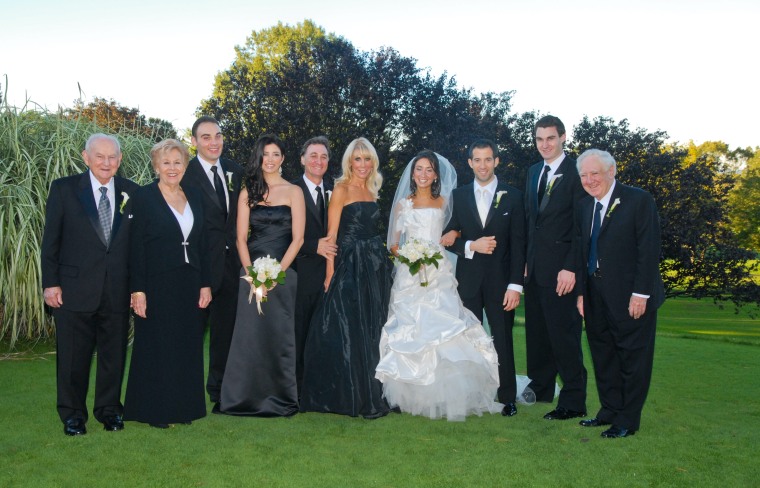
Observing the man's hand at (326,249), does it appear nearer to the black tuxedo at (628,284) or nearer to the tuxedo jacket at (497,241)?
the tuxedo jacket at (497,241)

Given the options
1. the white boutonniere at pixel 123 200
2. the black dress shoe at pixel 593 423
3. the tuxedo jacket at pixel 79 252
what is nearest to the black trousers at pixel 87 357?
the tuxedo jacket at pixel 79 252

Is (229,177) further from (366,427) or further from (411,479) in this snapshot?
(411,479)

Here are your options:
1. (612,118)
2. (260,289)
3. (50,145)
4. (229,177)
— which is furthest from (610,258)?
(612,118)

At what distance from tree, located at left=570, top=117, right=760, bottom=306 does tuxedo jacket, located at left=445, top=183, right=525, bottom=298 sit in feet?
36.3

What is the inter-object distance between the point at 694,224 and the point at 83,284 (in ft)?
46.3

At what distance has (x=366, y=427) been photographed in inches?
201

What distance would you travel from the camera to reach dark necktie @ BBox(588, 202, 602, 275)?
494cm

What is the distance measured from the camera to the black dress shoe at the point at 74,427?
187 inches

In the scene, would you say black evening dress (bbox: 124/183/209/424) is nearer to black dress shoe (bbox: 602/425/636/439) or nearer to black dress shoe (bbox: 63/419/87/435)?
black dress shoe (bbox: 63/419/87/435)

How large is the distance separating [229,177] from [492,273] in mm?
2331

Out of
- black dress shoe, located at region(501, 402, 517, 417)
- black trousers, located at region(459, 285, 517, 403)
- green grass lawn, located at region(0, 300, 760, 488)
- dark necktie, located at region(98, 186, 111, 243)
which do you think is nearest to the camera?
green grass lawn, located at region(0, 300, 760, 488)

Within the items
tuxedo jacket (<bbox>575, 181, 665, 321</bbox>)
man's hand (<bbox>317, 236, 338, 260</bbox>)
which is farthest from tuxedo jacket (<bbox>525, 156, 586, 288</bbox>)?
man's hand (<bbox>317, 236, 338, 260</bbox>)

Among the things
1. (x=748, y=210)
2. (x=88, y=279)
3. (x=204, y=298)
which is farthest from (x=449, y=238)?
(x=748, y=210)

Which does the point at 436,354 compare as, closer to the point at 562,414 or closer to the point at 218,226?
the point at 562,414
